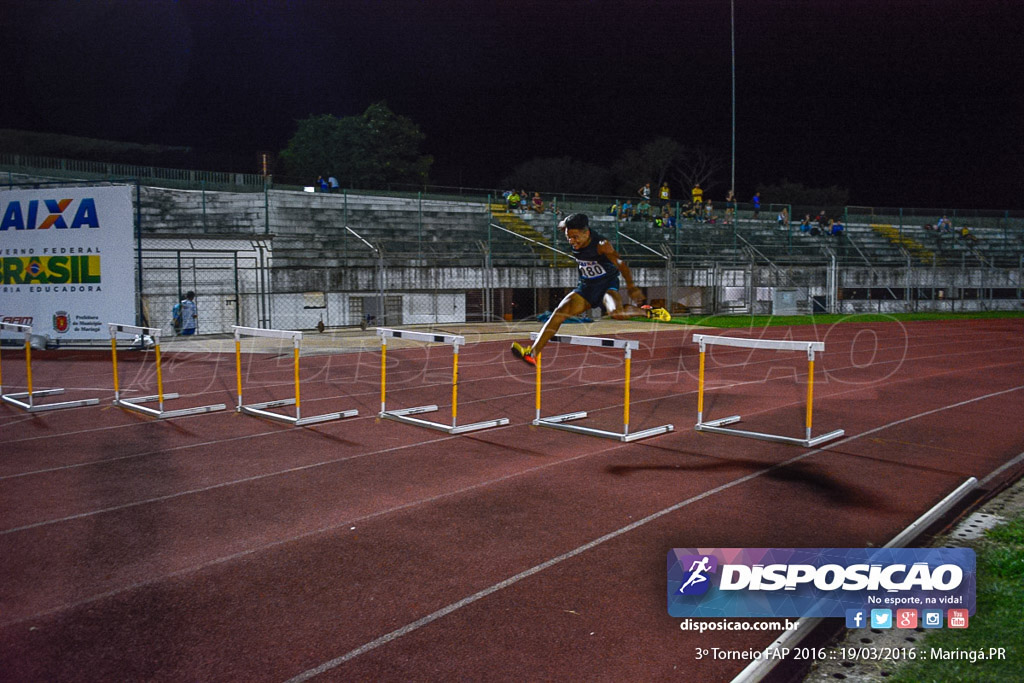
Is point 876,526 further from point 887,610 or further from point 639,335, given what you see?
point 639,335

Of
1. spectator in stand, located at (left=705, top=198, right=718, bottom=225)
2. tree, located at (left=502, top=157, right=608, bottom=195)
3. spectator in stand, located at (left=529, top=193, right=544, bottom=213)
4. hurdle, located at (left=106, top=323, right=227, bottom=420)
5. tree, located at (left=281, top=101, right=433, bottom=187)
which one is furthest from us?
tree, located at (left=502, top=157, right=608, bottom=195)

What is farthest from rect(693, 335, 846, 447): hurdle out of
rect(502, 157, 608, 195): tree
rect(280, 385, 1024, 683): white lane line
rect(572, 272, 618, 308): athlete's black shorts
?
rect(502, 157, 608, 195): tree

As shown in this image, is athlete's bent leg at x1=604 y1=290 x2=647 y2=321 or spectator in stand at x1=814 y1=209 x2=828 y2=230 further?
spectator in stand at x1=814 y1=209 x2=828 y2=230

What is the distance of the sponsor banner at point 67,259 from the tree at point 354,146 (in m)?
36.5

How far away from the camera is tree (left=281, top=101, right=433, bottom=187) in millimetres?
52594

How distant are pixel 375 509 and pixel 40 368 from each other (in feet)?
41.4

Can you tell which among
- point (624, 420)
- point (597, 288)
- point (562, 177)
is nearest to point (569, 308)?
point (597, 288)

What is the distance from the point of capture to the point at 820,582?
14.5 ft

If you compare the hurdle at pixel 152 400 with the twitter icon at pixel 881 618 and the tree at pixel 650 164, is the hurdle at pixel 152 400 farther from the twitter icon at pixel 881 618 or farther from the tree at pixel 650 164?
the tree at pixel 650 164

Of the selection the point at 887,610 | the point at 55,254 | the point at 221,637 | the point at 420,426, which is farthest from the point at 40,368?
the point at 887,610

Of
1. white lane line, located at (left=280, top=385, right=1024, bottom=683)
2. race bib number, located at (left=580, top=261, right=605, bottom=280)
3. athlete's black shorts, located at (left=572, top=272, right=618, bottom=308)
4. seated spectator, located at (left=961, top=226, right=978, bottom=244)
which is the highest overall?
seated spectator, located at (left=961, top=226, right=978, bottom=244)

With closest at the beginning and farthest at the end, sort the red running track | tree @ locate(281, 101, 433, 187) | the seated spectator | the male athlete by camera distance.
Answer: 1. the red running track
2. the male athlete
3. the seated spectator
4. tree @ locate(281, 101, 433, 187)

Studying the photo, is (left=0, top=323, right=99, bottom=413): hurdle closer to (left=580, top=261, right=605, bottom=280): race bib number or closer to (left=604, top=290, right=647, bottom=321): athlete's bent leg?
(left=580, top=261, right=605, bottom=280): race bib number

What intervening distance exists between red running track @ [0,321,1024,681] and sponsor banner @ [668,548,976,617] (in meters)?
0.23
